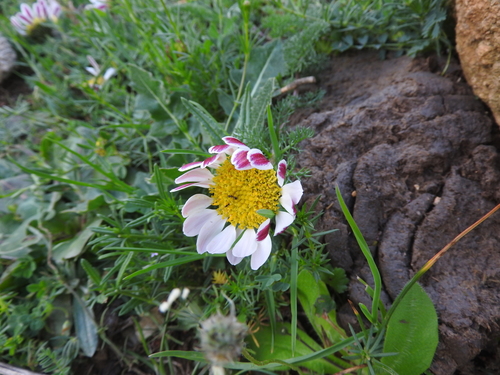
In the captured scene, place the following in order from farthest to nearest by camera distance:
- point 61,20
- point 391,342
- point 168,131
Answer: point 61,20, point 168,131, point 391,342

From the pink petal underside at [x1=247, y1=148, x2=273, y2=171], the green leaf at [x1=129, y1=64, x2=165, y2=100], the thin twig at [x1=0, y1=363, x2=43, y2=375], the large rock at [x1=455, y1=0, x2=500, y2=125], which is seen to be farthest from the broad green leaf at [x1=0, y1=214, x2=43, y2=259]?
the large rock at [x1=455, y1=0, x2=500, y2=125]

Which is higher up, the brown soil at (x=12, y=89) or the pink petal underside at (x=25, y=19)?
the pink petal underside at (x=25, y=19)

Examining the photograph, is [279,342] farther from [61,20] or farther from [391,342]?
[61,20]

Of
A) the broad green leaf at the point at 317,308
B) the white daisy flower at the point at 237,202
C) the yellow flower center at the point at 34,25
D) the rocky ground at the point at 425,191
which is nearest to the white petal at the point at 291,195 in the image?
the white daisy flower at the point at 237,202

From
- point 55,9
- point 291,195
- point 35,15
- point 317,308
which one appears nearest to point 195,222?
point 291,195

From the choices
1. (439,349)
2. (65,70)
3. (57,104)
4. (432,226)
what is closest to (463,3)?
(432,226)

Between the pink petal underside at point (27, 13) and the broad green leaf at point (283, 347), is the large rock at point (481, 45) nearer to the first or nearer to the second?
the broad green leaf at point (283, 347)

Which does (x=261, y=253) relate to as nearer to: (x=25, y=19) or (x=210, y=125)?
(x=210, y=125)
